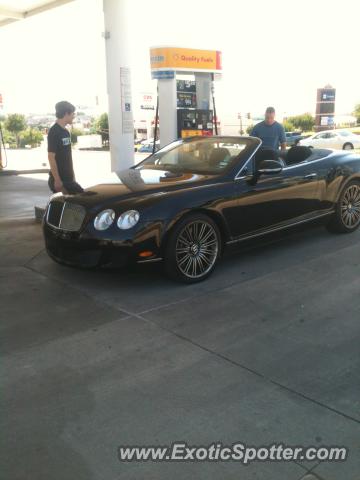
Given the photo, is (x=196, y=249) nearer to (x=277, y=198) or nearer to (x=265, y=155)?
(x=277, y=198)

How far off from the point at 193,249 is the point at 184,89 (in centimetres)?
884

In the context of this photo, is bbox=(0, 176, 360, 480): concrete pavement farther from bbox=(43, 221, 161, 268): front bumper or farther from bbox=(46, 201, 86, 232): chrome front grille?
bbox=(46, 201, 86, 232): chrome front grille

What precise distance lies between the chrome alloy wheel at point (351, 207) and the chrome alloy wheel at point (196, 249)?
238 centimetres

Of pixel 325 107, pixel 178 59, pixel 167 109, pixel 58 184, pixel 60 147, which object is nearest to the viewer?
pixel 58 184

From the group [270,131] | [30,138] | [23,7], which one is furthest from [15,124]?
[270,131]

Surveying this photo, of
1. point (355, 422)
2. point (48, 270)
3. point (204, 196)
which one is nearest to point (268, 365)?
point (355, 422)

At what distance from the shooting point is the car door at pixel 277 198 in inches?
201

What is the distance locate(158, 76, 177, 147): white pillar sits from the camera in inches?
484

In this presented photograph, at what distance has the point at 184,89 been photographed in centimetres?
1259

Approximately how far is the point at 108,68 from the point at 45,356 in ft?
24.6

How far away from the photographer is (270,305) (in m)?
4.22

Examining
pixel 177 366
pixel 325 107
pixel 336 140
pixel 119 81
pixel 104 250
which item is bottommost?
pixel 177 366

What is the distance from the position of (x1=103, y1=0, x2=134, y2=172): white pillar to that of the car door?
5016 mm

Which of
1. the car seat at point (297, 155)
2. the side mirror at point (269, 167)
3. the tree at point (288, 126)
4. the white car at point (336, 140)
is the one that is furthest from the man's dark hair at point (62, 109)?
the tree at point (288, 126)
